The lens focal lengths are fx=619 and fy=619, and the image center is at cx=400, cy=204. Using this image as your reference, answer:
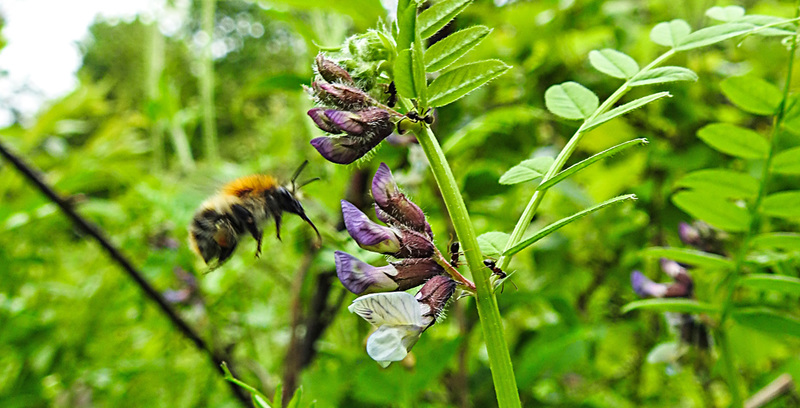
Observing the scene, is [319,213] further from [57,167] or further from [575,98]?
[57,167]

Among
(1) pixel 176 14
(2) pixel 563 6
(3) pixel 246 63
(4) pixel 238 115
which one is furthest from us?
(3) pixel 246 63

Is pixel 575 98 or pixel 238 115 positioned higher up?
pixel 575 98

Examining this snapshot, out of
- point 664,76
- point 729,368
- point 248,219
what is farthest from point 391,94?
point 729,368

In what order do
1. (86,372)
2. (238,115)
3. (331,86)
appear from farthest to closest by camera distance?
(238,115) < (86,372) < (331,86)

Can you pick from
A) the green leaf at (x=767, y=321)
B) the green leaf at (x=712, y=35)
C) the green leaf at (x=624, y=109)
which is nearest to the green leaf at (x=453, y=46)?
the green leaf at (x=624, y=109)

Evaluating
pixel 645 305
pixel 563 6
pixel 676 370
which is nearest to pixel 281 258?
pixel 563 6

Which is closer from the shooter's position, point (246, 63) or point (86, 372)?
point (86, 372)
